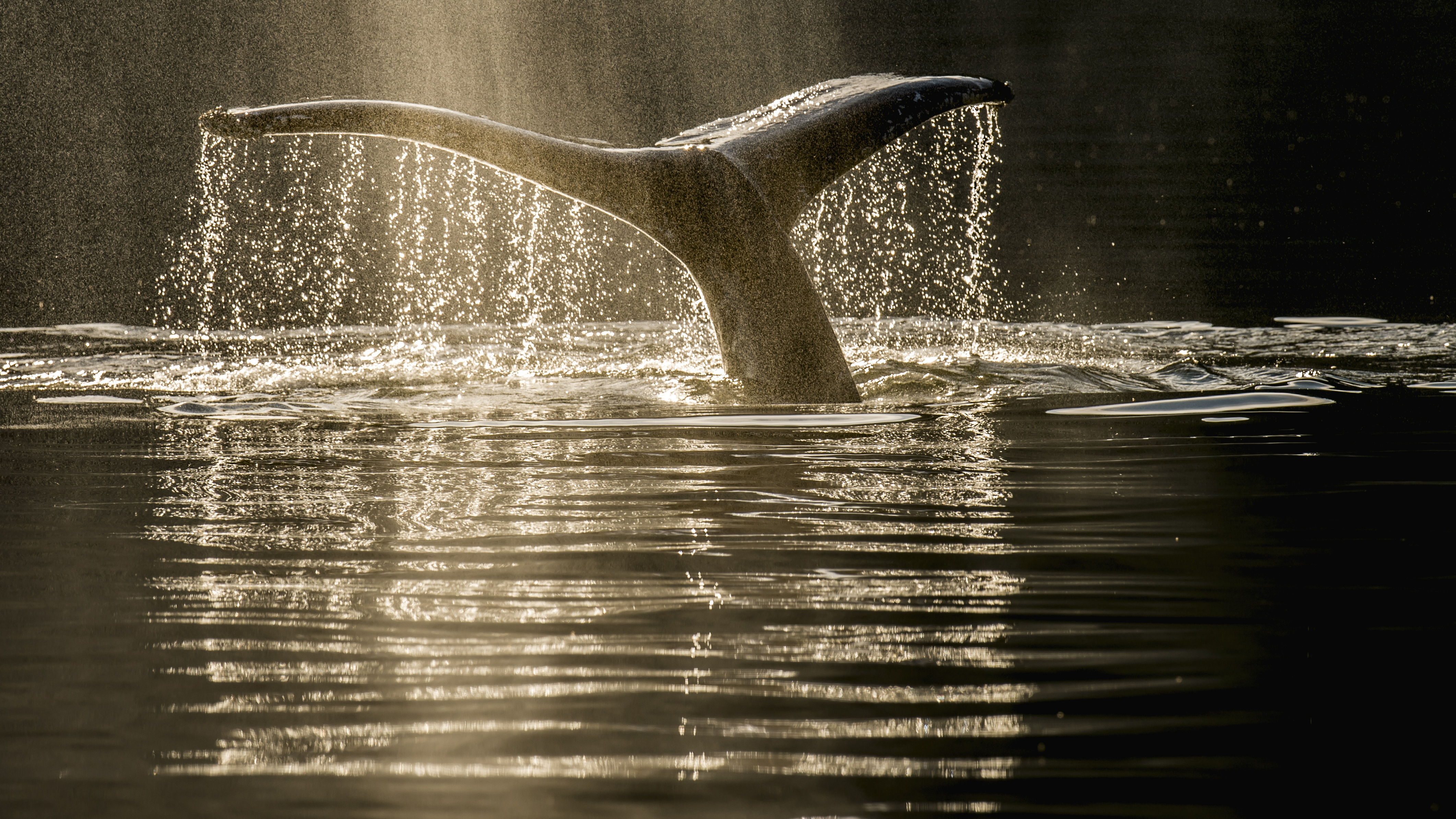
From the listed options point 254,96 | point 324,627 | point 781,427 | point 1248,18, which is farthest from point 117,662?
point 1248,18

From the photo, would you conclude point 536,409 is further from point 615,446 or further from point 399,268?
point 399,268

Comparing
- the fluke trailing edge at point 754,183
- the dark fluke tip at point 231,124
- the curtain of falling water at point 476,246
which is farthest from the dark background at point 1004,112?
the dark fluke tip at point 231,124

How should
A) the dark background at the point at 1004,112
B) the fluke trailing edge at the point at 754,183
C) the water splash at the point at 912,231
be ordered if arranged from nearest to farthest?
the fluke trailing edge at the point at 754,183 < the water splash at the point at 912,231 < the dark background at the point at 1004,112

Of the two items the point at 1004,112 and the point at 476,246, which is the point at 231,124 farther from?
the point at 1004,112

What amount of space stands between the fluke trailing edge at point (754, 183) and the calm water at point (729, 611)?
410 mm

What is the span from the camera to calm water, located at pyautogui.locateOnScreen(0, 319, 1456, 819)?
2.73m

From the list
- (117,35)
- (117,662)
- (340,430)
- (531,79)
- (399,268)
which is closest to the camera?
(117,662)

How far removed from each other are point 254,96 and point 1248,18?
30.0 m

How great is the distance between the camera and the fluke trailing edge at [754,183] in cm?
756

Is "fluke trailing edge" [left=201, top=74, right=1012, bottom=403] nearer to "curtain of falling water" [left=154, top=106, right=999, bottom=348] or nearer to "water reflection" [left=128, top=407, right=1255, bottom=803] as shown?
"water reflection" [left=128, top=407, right=1255, bottom=803]

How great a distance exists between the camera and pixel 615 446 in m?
7.26

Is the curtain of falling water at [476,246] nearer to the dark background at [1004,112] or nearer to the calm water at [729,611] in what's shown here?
the dark background at [1004,112]

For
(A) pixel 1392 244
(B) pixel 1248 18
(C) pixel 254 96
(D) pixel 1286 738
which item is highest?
(B) pixel 1248 18

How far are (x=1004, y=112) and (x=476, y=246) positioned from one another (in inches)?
583
